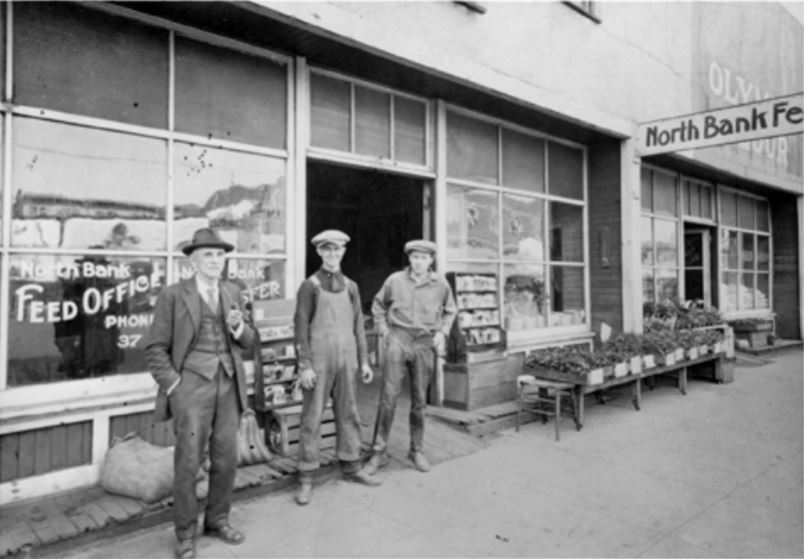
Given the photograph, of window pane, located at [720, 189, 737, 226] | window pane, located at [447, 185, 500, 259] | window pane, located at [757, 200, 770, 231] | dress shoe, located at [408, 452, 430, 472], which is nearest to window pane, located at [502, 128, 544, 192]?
window pane, located at [447, 185, 500, 259]

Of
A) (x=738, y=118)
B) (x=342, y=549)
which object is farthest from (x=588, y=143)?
(x=342, y=549)

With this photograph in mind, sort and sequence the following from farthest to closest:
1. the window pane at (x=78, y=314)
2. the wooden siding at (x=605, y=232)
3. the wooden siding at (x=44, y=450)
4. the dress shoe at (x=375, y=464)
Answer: the wooden siding at (x=605, y=232), the dress shoe at (x=375, y=464), the window pane at (x=78, y=314), the wooden siding at (x=44, y=450)

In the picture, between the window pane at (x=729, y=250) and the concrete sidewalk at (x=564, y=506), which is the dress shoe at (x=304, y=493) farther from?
the window pane at (x=729, y=250)

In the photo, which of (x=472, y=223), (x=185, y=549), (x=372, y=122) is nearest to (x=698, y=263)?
(x=472, y=223)

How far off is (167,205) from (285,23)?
1.91 metres

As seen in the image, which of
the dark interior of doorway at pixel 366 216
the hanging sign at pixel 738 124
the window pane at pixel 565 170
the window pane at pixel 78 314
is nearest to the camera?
the window pane at pixel 78 314

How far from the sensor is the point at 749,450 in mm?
5551

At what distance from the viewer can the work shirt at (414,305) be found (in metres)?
4.98

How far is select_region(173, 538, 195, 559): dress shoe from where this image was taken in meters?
3.28

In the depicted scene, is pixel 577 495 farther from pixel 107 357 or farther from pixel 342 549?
pixel 107 357

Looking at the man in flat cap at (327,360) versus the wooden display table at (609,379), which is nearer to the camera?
the man in flat cap at (327,360)

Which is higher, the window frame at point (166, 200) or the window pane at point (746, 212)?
the window pane at point (746, 212)

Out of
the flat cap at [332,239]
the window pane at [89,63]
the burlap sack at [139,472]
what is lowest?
the burlap sack at [139,472]

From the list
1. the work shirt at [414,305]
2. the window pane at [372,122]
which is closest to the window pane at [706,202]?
the window pane at [372,122]
